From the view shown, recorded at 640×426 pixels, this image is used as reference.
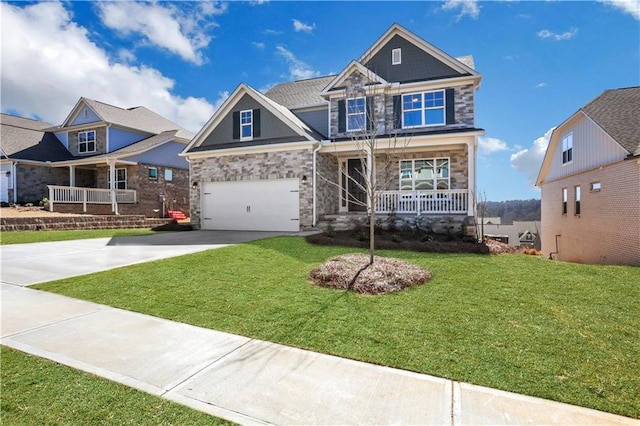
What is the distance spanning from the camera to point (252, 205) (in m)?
15.6

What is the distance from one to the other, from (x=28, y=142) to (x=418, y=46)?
2669cm

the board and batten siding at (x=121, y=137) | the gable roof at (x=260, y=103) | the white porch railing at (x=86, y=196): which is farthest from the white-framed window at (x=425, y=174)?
the board and batten siding at (x=121, y=137)

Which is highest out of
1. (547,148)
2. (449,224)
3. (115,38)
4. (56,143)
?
(115,38)

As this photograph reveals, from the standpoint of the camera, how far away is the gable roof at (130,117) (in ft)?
77.6

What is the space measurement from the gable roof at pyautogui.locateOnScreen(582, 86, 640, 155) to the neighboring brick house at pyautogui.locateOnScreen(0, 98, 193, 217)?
24828 mm

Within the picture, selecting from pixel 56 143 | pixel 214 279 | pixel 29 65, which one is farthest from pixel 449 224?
pixel 56 143

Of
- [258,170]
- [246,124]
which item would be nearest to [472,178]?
[258,170]

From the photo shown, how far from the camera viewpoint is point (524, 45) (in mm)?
12711

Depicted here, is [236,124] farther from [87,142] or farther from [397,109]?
[87,142]

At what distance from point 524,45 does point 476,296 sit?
39.9 ft

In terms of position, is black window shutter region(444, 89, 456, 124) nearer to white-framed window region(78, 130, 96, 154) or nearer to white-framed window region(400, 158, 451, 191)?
white-framed window region(400, 158, 451, 191)

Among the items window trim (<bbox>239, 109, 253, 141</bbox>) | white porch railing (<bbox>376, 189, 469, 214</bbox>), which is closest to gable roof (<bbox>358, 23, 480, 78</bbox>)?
white porch railing (<bbox>376, 189, 469, 214</bbox>)

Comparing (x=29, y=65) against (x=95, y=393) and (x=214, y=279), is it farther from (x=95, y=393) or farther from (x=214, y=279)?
(x=95, y=393)

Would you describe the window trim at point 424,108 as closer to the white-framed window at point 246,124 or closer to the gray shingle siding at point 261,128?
the gray shingle siding at point 261,128
